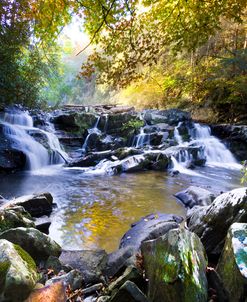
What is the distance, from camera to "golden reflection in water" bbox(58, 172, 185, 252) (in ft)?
16.8

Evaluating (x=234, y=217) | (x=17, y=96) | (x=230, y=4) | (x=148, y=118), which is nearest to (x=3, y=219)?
(x=234, y=217)

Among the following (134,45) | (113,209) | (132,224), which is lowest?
(113,209)

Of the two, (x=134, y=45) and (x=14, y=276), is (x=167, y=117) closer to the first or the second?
(x=134, y=45)

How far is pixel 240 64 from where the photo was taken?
14016 millimetres

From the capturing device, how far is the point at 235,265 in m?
2.29

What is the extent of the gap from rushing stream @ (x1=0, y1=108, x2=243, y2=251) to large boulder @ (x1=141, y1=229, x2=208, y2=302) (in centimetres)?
224

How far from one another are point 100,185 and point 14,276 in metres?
6.99

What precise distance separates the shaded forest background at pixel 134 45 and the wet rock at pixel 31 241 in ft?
8.40

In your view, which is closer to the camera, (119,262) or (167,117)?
(119,262)

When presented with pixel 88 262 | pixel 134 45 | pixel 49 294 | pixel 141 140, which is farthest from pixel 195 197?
pixel 141 140

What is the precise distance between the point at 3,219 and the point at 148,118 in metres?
15.2

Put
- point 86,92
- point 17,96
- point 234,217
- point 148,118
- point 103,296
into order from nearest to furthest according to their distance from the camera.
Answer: point 103,296
point 234,217
point 17,96
point 148,118
point 86,92

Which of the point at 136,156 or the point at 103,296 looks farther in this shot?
the point at 136,156

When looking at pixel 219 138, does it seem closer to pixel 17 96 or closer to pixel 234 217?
pixel 17 96
